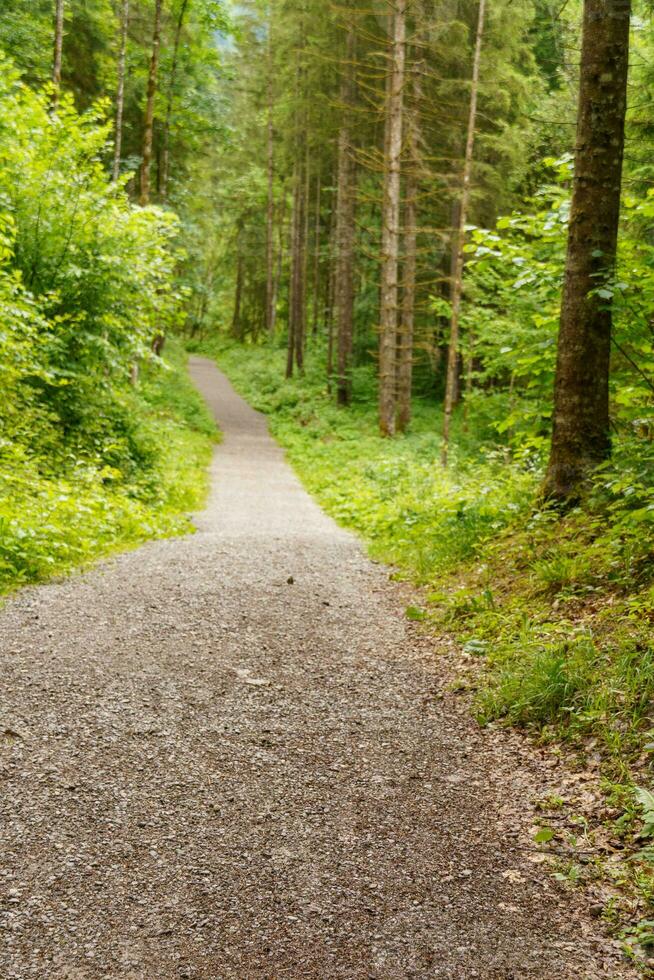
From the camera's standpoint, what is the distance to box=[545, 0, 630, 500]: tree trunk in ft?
20.2

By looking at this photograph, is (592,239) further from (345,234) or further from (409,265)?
(345,234)

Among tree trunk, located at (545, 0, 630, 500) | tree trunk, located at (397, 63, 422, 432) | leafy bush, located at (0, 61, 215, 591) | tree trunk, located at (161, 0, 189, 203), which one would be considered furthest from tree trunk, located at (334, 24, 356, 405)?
tree trunk, located at (545, 0, 630, 500)

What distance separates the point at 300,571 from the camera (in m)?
8.05

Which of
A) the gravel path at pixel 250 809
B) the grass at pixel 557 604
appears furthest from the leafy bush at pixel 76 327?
the grass at pixel 557 604

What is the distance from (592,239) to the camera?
6.31 meters

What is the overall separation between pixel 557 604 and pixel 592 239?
3.20 meters

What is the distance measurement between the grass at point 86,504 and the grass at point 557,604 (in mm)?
3203

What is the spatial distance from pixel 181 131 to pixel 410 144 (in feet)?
35.6

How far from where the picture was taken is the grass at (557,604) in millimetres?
3811

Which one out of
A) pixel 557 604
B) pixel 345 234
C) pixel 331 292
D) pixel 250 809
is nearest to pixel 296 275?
pixel 331 292

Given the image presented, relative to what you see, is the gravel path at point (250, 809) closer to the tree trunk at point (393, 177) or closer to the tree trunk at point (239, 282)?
the tree trunk at point (393, 177)

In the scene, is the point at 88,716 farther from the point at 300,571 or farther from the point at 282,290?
the point at 282,290

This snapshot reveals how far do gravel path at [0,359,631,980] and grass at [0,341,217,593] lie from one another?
2.65ft

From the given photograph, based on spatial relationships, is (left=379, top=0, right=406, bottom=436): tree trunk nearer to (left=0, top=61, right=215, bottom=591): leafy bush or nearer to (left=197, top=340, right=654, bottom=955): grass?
(left=0, top=61, right=215, bottom=591): leafy bush
